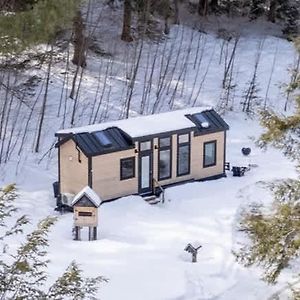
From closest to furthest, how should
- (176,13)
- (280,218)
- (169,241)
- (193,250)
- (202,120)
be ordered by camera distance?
1. (280,218)
2. (193,250)
3. (169,241)
4. (202,120)
5. (176,13)

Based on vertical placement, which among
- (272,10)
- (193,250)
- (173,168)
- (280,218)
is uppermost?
(280,218)

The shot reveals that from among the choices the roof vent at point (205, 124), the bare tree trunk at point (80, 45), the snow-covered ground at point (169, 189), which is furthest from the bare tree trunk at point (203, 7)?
the roof vent at point (205, 124)

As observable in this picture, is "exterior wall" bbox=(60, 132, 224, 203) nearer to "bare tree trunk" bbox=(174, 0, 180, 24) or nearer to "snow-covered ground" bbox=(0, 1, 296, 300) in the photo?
"snow-covered ground" bbox=(0, 1, 296, 300)

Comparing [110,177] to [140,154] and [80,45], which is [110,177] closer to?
[140,154]

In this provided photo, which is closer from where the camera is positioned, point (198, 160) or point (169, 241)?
point (169, 241)

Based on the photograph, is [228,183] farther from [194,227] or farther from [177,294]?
[177,294]

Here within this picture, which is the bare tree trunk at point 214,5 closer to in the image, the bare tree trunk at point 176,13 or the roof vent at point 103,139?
the bare tree trunk at point 176,13

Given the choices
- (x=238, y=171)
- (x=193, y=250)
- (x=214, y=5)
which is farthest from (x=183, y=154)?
(x=214, y=5)

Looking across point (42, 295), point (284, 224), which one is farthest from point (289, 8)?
A: point (42, 295)
